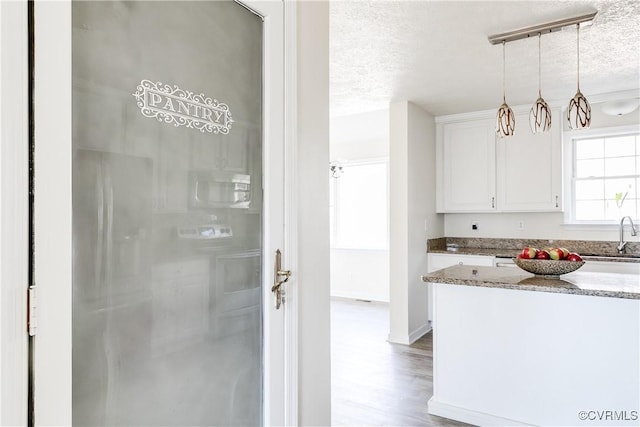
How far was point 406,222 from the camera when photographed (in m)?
4.27

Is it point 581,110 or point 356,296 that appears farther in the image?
point 356,296

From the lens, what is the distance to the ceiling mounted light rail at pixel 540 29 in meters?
2.45

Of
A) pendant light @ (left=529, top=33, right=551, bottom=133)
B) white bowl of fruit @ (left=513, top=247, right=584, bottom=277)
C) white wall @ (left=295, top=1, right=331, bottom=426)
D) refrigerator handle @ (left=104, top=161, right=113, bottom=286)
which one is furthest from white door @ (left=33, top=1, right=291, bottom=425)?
white bowl of fruit @ (left=513, top=247, right=584, bottom=277)

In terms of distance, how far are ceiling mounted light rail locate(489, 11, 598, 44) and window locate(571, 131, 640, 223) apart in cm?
237

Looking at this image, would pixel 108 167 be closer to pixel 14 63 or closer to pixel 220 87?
pixel 14 63

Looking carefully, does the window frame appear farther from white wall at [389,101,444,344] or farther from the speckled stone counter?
white wall at [389,101,444,344]

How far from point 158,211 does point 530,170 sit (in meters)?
4.42

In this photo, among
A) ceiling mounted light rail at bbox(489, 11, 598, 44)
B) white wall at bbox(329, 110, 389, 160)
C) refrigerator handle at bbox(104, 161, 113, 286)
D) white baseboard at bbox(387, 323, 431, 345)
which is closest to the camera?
refrigerator handle at bbox(104, 161, 113, 286)

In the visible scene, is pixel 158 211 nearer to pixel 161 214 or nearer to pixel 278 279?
pixel 161 214

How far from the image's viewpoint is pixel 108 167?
3.29 ft

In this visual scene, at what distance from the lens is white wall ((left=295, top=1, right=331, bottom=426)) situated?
1.68 meters

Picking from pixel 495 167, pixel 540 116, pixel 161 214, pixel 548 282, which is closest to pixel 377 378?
pixel 548 282

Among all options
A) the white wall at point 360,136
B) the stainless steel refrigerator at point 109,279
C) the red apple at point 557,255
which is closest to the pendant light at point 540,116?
the red apple at point 557,255

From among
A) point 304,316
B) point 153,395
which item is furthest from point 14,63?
point 304,316
